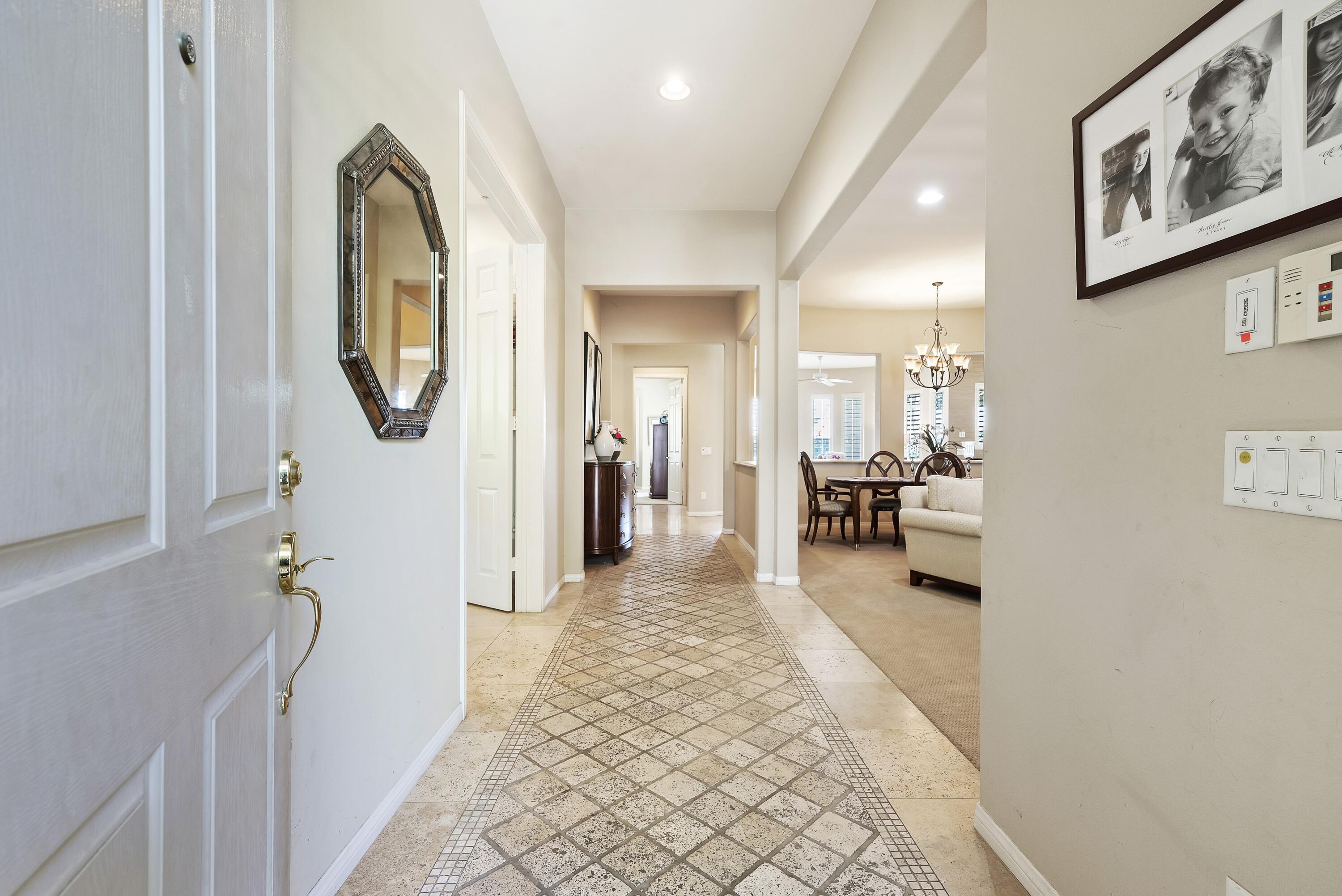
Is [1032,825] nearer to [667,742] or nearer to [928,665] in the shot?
[667,742]

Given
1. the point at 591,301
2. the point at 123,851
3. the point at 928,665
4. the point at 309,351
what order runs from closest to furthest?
1. the point at 123,851
2. the point at 309,351
3. the point at 928,665
4. the point at 591,301

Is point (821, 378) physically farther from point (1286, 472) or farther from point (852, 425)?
point (1286, 472)

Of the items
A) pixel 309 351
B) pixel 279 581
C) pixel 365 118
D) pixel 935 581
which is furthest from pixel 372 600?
pixel 935 581

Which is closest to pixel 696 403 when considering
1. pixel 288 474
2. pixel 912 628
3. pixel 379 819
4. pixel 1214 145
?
pixel 912 628

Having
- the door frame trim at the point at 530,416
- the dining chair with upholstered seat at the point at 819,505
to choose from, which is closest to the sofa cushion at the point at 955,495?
the dining chair with upholstered seat at the point at 819,505

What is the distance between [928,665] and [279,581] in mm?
2875

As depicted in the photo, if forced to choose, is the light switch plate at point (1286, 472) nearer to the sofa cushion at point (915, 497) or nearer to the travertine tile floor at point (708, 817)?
the travertine tile floor at point (708, 817)

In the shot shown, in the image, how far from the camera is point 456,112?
7.34 feet

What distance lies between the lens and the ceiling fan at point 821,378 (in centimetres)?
1034

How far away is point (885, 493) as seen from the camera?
7215 mm

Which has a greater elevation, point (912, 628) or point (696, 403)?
point (696, 403)

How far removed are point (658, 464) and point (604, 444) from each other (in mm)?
7314

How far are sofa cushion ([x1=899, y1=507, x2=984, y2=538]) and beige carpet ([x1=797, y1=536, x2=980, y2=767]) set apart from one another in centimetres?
47

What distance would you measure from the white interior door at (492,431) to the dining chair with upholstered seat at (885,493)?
407cm
